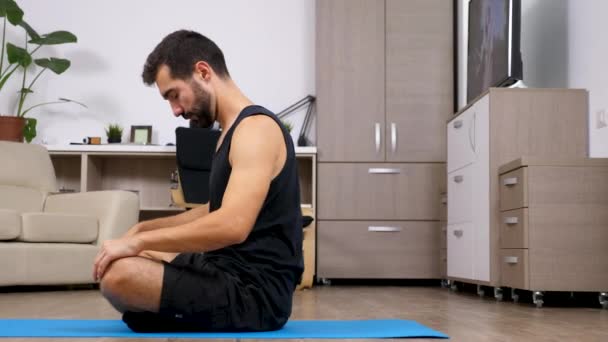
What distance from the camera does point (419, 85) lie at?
573 cm

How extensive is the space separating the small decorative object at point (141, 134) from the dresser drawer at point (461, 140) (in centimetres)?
216

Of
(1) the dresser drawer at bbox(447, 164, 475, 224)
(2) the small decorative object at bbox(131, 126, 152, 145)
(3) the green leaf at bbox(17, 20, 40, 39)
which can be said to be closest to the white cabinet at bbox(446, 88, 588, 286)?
(1) the dresser drawer at bbox(447, 164, 475, 224)

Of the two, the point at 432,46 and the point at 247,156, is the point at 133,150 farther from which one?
the point at 247,156

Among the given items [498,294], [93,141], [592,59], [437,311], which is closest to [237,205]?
[437,311]

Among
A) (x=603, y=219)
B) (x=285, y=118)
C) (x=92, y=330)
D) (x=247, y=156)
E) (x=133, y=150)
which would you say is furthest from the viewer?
(x=285, y=118)

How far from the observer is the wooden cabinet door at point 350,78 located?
5.72 m

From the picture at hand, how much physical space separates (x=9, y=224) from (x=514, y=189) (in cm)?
257

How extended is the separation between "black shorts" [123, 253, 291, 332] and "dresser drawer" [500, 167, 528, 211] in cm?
198

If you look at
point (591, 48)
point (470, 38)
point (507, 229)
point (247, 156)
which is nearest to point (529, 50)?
point (470, 38)

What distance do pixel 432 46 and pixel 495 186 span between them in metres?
1.76

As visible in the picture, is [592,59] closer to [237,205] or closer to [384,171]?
[384,171]

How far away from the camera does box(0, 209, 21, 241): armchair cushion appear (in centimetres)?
438

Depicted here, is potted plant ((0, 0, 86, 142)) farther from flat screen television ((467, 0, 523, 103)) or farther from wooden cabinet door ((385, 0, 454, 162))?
flat screen television ((467, 0, 523, 103))

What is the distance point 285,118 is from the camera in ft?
20.4
